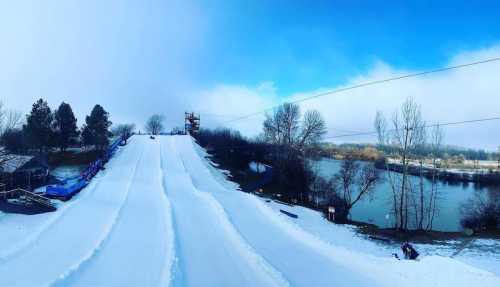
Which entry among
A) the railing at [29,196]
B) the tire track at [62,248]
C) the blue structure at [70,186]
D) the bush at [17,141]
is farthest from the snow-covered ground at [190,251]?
the bush at [17,141]

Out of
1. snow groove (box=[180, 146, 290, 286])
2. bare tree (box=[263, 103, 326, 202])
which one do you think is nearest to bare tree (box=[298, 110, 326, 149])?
bare tree (box=[263, 103, 326, 202])

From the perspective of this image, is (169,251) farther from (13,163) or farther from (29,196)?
(13,163)

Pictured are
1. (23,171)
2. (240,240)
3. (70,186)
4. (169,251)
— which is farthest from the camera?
(23,171)

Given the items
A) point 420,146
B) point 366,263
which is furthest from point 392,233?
point 366,263

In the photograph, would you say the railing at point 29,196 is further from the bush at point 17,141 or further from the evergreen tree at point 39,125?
the bush at point 17,141

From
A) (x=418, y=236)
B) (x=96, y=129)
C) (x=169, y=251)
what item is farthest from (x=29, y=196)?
(x=96, y=129)
